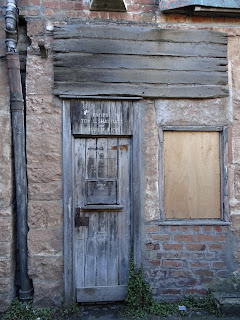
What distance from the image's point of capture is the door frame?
120 inches

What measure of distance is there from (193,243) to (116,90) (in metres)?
2.04

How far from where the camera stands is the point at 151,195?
3.18 metres

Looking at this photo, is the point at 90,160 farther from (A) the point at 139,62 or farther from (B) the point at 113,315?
(B) the point at 113,315

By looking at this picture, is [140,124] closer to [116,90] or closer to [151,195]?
[116,90]

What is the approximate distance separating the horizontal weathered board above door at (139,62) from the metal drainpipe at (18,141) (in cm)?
45

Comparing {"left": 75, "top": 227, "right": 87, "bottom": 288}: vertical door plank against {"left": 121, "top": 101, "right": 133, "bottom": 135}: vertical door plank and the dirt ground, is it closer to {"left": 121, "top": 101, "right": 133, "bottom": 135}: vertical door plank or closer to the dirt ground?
the dirt ground

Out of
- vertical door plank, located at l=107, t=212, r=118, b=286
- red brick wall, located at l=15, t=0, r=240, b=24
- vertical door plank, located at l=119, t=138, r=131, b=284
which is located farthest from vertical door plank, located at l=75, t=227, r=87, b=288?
red brick wall, located at l=15, t=0, r=240, b=24

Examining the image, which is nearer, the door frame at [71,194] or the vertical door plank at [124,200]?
the door frame at [71,194]

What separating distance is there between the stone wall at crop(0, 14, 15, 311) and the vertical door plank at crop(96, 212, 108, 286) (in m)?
0.98

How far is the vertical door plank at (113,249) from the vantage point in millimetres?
3191

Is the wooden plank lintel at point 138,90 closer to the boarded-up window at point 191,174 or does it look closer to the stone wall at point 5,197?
the boarded-up window at point 191,174

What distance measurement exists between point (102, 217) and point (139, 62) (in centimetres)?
189

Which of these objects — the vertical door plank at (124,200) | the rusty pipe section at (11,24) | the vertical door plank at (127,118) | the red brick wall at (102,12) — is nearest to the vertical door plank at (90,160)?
the vertical door plank at (124,200)

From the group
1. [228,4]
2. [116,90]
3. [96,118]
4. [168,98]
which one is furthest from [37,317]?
[228,4]
